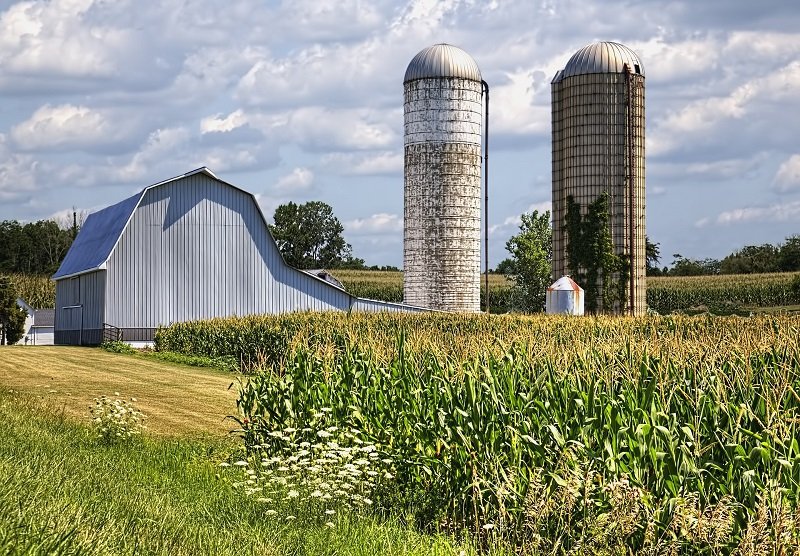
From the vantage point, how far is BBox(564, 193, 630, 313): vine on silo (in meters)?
37.8

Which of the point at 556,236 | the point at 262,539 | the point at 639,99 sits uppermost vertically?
the point at 639,99

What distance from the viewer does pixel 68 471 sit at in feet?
30.6

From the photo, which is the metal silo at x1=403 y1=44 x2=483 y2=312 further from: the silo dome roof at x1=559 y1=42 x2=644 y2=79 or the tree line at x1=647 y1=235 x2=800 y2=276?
the tree line at x1=647 y1=235 x2=800 y2=276

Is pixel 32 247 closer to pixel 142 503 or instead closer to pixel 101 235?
pixel 101 235

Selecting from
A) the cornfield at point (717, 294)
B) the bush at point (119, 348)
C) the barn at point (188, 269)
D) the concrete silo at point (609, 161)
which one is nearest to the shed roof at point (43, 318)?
the barn at point (188, 269)

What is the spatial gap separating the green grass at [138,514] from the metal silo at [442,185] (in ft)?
109

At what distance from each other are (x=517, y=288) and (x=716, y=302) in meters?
11.7

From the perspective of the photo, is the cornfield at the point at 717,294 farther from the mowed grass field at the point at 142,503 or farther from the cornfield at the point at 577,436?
the cornfield at the point at 577,436

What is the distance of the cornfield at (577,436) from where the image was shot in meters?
7.41

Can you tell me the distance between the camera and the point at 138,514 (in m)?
7.96

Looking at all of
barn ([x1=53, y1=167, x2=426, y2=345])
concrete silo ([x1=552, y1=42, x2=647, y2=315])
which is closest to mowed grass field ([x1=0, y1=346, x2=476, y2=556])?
barn ([x1=53, y1=167, x2=426, y2=345])

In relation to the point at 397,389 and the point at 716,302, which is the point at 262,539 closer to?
the point at 397,389

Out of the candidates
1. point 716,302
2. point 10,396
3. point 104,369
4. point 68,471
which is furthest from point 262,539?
point 716,302

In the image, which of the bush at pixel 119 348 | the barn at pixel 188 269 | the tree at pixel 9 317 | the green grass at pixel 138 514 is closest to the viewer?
the green grass at pixel 138 514
